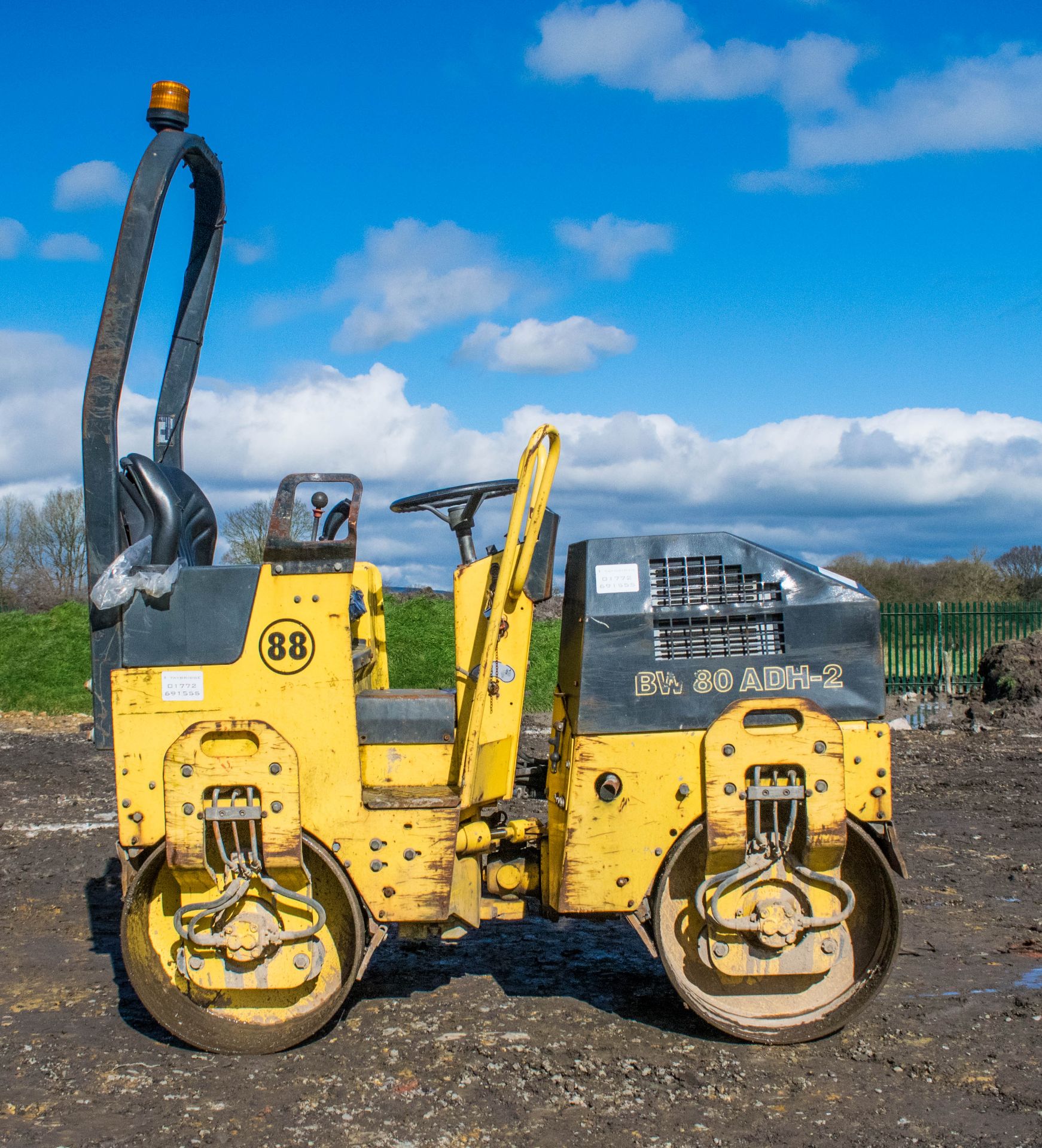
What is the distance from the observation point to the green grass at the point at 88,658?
572 inches

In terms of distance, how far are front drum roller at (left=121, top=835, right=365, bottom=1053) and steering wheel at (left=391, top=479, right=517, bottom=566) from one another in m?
1.25

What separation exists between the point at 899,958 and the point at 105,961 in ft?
12.1

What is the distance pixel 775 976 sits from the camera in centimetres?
377

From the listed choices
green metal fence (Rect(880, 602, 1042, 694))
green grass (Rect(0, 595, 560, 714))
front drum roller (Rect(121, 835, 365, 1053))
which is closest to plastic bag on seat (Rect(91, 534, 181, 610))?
front drum roller (Rect(121, 835, 365, 1053))

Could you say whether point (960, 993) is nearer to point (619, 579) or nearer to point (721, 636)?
point (721, 636)

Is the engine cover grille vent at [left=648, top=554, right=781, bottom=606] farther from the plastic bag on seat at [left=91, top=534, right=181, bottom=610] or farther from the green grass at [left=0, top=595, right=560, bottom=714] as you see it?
the green grass at [left=0, top=595, right=560, bottom=714]

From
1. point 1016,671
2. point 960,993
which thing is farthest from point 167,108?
point 1016,671

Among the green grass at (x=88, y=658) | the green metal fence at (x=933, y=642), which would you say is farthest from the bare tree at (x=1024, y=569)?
the green grass at (x=88, y=658)

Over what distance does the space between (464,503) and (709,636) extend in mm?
1083

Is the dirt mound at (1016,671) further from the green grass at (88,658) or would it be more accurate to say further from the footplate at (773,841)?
the footplate at (773,841)

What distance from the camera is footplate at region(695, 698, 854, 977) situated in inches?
143

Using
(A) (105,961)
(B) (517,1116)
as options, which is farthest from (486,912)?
(A) (105,961)

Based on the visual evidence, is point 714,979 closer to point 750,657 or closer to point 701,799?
point 701,799

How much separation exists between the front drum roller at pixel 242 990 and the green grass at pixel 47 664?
1176 centimetres
